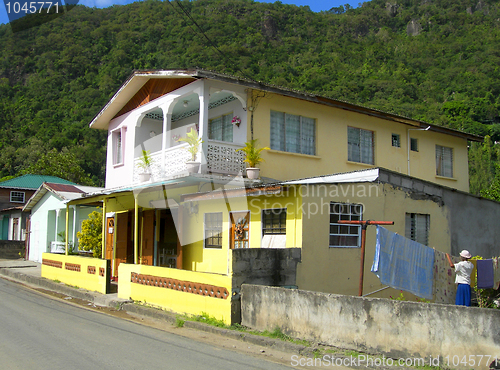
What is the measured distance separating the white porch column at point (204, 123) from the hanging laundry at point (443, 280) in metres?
6.54

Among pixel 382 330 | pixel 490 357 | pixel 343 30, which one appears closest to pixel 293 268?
pixel 382 330

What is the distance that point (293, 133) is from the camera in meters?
15.6

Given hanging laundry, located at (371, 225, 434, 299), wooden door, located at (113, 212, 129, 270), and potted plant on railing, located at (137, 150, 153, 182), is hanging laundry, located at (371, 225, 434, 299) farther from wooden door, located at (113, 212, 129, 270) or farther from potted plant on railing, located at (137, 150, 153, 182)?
wooden door, located at (113, 212, 129, 270)

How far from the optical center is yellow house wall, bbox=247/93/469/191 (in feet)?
48.7

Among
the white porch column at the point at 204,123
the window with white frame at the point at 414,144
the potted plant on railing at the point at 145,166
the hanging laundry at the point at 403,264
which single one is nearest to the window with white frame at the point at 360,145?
the window with white frame at the point at 414,144

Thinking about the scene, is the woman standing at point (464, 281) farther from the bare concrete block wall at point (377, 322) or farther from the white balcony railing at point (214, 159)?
the white balcony railing at point (214, 159)

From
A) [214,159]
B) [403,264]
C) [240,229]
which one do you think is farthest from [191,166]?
[403,264]

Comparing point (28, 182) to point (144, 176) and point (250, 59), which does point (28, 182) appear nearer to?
point (144, 176)

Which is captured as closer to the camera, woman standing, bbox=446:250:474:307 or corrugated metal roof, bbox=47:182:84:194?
woman standing, bbox=446:250:474:307

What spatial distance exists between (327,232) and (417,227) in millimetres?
2972

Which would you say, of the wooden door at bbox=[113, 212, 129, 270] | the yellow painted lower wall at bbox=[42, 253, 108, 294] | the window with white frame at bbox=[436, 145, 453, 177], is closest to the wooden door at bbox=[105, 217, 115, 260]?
the wooden door at bbox=[113, 212, 129, 270]

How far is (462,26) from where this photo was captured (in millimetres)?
80812

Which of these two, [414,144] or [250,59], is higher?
[250,59]

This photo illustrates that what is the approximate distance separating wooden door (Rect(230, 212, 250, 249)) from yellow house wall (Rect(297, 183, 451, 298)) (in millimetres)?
2177
